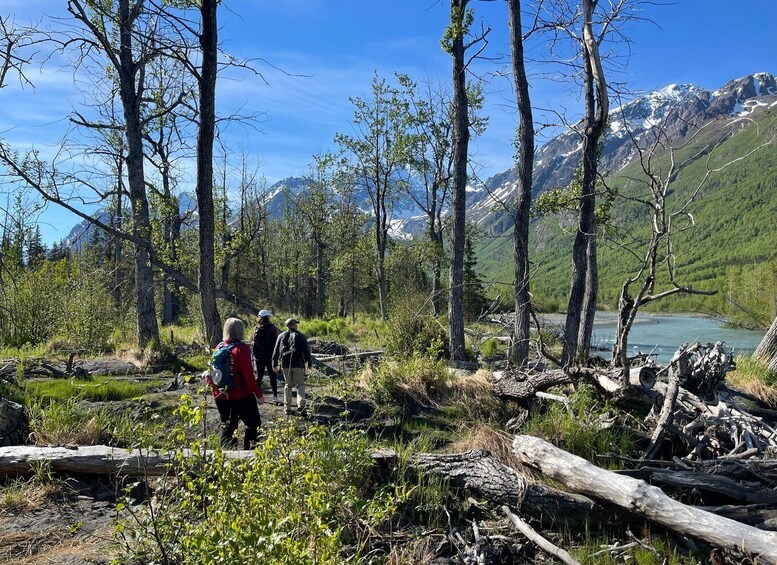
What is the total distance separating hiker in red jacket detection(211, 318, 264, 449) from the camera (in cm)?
636

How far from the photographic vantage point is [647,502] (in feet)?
14.9

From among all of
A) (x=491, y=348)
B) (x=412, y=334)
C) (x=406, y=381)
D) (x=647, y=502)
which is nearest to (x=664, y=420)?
(x=647, y=502)

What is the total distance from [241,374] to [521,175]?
757 centimetres

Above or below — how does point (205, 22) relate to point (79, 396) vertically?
above

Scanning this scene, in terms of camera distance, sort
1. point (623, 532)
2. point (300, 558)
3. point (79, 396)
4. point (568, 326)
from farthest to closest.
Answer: point (568, 326) → point (79, 396) → point (623, 532) → point (300, 558)

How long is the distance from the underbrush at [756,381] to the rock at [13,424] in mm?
11682

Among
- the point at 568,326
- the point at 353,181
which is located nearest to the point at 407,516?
the point at 568,326

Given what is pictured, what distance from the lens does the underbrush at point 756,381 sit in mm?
9688

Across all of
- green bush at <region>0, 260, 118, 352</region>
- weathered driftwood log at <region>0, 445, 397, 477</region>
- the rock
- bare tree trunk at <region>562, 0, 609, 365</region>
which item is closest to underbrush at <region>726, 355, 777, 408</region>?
bare tree trunk at <region>562, 0, 609, 365</region>

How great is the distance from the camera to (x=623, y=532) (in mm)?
4852

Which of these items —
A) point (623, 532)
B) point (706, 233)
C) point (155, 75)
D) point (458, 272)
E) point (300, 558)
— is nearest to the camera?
point (300, 558)

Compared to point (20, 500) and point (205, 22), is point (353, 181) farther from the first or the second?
point (20, 500)

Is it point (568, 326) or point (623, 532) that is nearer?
point (623, 532)

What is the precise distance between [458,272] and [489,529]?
818 cm
